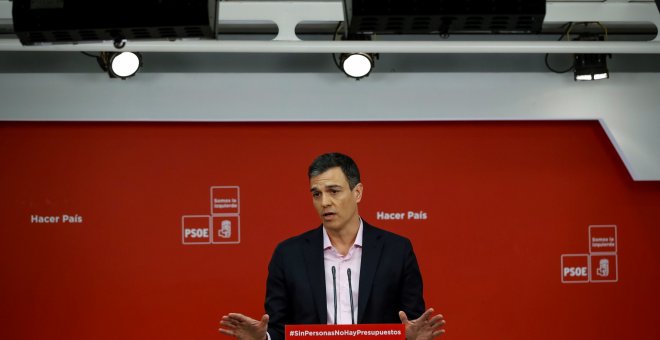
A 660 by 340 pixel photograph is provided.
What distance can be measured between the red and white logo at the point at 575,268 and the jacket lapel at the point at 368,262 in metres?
2.81

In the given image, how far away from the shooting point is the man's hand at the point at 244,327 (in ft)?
9.97

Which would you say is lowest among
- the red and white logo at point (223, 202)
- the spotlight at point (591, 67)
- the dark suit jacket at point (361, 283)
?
the dark suit jacket at point (361, 283)

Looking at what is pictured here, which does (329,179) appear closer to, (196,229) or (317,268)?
(317,268)

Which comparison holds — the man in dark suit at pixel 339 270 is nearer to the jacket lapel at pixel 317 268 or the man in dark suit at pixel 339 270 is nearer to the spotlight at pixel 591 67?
the jacket lapel at pixel 317 268

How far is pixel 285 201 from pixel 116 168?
116 centimetres

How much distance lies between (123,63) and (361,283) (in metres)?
2.70

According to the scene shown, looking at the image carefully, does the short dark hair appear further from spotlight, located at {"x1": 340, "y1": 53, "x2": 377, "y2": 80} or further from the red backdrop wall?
the red backdrop wall

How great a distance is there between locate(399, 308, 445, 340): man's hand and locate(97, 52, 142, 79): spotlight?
2.94 meters

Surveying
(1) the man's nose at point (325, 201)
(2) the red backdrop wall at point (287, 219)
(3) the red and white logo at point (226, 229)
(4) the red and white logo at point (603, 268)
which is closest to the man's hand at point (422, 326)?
(1) the man's nose at point (325, 201)

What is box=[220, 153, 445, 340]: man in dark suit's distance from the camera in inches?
131

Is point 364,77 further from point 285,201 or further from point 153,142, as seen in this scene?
point 153,142

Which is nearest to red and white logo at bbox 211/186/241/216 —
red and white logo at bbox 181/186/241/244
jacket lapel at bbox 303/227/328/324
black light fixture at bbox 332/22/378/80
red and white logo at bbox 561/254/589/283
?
red and white logo at bbox 181/186/241/244

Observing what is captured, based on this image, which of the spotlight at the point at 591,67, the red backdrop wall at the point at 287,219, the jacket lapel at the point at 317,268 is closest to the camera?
the jacket lapel at the point at 317,268

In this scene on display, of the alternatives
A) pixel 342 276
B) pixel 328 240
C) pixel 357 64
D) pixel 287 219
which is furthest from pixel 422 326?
pixel 287 219
